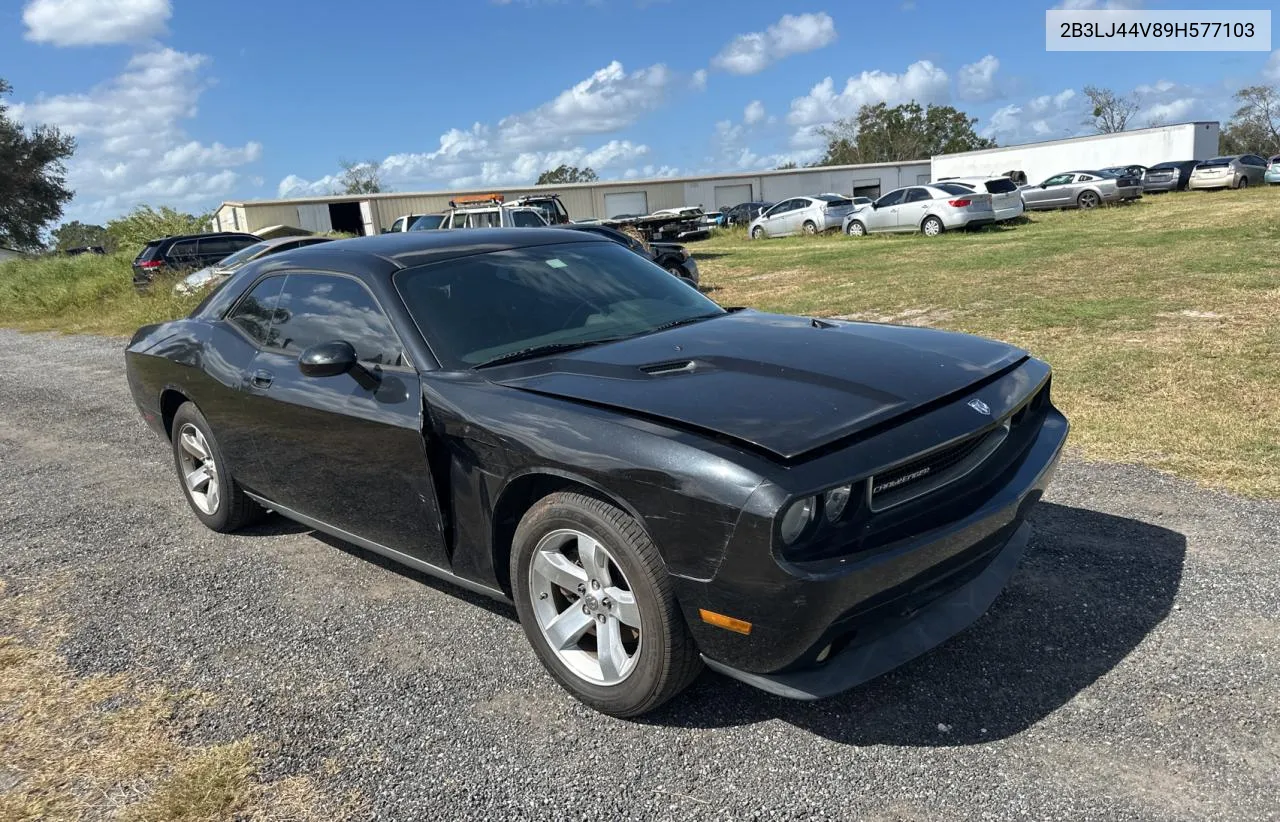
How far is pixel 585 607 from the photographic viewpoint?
9.48ft

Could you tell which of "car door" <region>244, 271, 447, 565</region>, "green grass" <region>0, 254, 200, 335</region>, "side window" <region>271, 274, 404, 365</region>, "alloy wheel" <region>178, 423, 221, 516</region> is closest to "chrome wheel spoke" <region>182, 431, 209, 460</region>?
"alloy wheel" <region>178, 423, 221, 516</region>

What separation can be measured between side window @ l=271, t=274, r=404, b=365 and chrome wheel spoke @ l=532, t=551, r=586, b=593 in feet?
3.45

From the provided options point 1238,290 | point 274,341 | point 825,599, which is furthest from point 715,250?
point 825,599

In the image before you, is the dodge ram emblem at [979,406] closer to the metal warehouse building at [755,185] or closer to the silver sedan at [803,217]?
the silver sedan at [803,217]

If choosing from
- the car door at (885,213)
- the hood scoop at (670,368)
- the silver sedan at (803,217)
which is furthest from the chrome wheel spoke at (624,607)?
the silver sedan at (803,217)

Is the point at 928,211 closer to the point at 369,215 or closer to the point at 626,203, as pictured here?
the point at 626,203

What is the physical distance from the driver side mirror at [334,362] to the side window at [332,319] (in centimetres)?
9

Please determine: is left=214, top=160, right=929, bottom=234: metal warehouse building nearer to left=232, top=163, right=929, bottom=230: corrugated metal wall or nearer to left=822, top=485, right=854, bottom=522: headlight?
left=232, top=163, right=929, bottom=230: corrugated metal wall

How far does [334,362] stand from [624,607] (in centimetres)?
151

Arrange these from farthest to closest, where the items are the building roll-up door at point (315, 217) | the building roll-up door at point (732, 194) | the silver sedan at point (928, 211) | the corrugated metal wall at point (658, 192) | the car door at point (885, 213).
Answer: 1. the building roll-up door at point (732, 194)
2. the building roll-up door at point (315, 217)
3. the corrugated metal wall at point (658, 192)
4. the car door at point (885, 213)
5. the silver sedan at point (928, 211)

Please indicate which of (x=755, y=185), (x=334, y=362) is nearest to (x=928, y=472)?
(x=334, y=362)

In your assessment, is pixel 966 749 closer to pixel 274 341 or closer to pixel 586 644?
pixel 586 644

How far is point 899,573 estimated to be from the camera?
2486 millimetres

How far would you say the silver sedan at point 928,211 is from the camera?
21.6 meters
